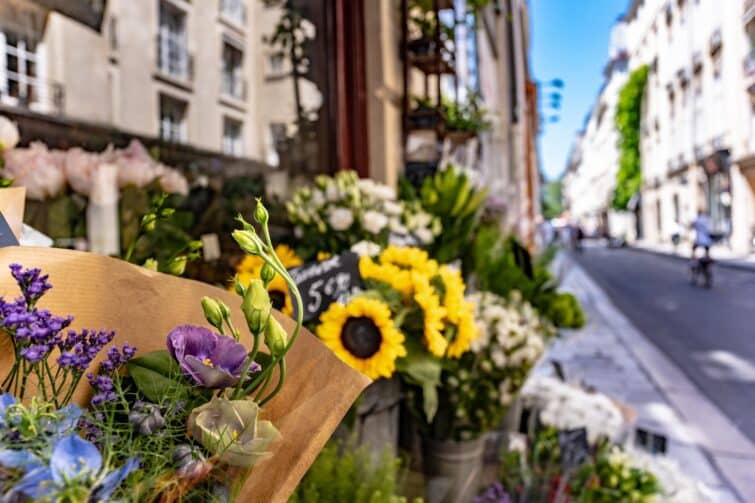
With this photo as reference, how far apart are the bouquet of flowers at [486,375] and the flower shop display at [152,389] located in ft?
3.41

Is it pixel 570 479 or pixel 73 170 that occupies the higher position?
pixel 73 170

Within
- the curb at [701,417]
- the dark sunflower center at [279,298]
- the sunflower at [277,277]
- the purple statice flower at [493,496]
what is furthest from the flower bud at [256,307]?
the curb at [701,417]

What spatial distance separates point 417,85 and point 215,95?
1.74 metres

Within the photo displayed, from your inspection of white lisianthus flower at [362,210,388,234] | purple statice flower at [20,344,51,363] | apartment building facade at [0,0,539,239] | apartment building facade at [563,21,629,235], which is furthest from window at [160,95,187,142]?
apartment building facade at [563,21,629,235]

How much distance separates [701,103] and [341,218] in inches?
83.6

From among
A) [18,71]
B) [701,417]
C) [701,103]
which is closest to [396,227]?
[18,71]

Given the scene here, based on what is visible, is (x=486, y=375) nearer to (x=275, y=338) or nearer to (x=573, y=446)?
(x=573, y=446)

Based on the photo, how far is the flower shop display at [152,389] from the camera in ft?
1.19

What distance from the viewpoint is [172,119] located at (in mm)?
1812

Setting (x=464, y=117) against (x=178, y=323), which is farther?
(x=464, y=117)

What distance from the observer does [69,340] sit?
1.45 ft

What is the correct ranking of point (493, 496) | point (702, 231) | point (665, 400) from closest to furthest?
point (493, 496) → point (665, 400) → point (702, 231)

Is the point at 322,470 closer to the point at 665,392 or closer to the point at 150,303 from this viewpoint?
the point at 150,303

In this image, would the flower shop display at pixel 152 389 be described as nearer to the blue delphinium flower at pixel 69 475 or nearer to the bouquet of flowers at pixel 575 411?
the blue delphinium flower at pixel 69 475
